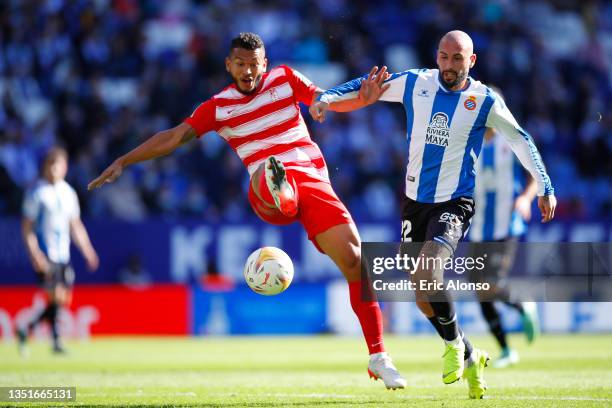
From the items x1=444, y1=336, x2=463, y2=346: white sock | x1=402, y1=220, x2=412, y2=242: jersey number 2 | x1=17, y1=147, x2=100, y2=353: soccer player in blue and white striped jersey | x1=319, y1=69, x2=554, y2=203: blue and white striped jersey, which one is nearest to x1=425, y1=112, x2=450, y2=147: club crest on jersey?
x1=319, y1=69, x2=554, y2=203: blue and white striped jersey

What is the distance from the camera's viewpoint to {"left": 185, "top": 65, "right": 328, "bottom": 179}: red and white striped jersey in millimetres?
8039

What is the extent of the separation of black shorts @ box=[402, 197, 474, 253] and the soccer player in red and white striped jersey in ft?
1.41

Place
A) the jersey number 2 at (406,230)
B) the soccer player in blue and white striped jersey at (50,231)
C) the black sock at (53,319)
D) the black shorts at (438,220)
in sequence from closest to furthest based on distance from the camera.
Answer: the black shorts at (438,220), the jersey number 2 at (406,230), the black sock at (53,319), the soccer player in blue and white striped jersey at (50,231)

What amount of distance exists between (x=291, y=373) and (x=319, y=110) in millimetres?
3762

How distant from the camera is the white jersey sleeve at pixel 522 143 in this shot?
24.4 ft

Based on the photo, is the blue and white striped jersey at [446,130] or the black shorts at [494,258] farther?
the black shorts at [494,258]

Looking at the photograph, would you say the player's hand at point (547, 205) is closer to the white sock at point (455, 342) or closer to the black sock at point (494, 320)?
the white sock at point (455, 342)

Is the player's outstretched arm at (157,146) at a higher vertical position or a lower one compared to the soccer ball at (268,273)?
higher

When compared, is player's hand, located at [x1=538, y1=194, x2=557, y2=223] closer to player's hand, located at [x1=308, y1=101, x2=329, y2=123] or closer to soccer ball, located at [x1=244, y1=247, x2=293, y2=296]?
player's hand, located at [x1=308, y1=101, x2=329, y2=123]

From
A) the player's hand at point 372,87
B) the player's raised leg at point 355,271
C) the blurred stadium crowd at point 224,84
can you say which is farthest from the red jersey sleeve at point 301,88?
the blurred stadium crowd at point 224,84

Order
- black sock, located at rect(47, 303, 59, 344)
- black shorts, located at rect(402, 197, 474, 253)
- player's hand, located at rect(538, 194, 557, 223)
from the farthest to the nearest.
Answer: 1. black sock, located at rect(47, 303, 59, 344)
2. black shorts, located at rect(402, 197, 474, 253)
3. player's hand, located at rect(538, 194, 557, 223)

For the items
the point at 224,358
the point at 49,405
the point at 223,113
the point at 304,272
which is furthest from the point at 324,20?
the point at 49,405

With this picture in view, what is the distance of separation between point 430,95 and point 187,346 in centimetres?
812

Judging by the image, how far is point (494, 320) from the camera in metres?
10.9
